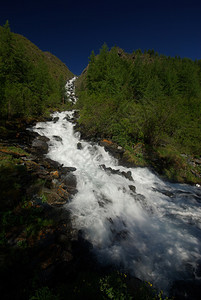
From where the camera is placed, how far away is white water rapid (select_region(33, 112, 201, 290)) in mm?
3996

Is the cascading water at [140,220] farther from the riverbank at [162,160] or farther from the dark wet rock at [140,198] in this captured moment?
the riverbank at [162,160]

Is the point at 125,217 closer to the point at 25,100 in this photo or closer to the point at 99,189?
the point at 99,189

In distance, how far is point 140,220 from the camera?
602 centimetres

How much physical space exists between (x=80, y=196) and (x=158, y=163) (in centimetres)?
803

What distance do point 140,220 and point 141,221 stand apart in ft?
0.20

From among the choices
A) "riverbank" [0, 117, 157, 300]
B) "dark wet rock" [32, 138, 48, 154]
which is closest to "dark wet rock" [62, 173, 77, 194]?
"riverbank" [0, 117, 157, 300]

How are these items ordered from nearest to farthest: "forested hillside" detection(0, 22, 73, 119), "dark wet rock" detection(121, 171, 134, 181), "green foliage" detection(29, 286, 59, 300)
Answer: "green foliage" detection(29, 286, 59, 300) → "dark wet rock" detection(121, 171, 134, 181) → "forested hillside" detection(0, 22, 73, 119)

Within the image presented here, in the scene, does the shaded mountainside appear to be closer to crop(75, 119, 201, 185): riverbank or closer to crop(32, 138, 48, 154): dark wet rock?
crop(32, 138, 48, 154): dark wet rock

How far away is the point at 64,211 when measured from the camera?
5188 millimetres

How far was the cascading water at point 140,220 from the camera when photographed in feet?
13.1

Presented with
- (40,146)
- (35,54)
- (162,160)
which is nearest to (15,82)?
(40,146)

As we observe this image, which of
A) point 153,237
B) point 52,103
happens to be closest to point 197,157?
point 153,237

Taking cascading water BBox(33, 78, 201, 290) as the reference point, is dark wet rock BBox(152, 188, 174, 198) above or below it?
above

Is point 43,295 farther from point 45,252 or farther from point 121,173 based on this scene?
point 121,173
